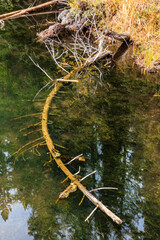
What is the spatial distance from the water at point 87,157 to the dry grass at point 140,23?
0.64m

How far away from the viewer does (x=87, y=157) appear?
3205 millimetres

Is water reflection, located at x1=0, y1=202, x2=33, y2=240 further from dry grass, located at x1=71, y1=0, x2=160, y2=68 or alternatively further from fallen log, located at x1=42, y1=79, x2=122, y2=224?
dry grass, located at x1=71, y1=0, x2=160, y2=68

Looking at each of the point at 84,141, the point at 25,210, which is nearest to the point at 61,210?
the point at 25,210

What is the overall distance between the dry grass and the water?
0.64m

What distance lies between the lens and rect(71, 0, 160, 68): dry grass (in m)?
5.56

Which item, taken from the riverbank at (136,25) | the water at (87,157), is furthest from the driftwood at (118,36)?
the water at (87,157)

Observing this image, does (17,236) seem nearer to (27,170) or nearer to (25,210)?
(25,210)

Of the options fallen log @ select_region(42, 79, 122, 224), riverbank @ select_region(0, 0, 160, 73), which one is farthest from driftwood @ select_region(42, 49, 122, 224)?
riverbank @ select_region(0, 0, 160, 73)

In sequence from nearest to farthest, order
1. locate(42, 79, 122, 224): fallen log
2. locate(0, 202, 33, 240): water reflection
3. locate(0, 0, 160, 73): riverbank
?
1. locate(42, 79, 122, 224): fallen log
2. locate(0, 202, 33, 240): water reflection
3. locate(0, 0, 160, 73): riverbank

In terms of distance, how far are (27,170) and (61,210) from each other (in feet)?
2.28

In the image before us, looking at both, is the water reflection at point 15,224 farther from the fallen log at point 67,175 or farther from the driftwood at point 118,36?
the driftwood at point 118,36

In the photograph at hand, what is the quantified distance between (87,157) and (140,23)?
166 inches

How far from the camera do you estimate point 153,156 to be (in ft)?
10.5

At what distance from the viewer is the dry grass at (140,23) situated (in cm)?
556
